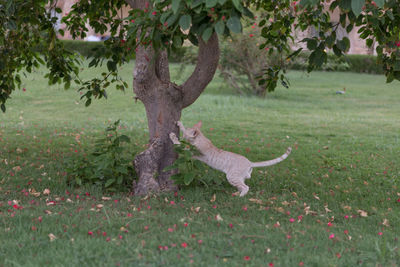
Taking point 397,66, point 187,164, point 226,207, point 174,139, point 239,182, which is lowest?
point 226,207

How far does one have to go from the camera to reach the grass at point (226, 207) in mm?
3451

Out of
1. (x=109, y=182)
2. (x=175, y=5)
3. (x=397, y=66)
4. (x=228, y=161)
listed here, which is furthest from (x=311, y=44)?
(x=109, y=182)

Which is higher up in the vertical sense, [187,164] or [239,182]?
[187,164]

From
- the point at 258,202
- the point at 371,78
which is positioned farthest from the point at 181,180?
the point at 371,78

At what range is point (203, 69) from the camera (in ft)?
17.8

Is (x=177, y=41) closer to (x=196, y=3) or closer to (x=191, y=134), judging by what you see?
(x=196, y=3)

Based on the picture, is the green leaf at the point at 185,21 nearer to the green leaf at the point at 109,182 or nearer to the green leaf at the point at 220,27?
the green leaf at the point at 220,27

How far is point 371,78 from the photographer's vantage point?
23.8m

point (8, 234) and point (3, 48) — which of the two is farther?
point (3, 48)

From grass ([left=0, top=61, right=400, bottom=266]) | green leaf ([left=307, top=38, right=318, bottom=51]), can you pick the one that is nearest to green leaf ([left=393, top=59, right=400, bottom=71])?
green leaf ([left=307, top=38, right=318, bottom=51])

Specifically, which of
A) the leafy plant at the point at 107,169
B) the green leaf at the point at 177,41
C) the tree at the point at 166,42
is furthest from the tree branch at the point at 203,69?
the green leaf at the point at 177,41

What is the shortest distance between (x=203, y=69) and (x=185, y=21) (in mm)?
2344

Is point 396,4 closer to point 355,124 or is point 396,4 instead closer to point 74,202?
point 74,202

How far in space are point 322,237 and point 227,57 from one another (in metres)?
12.6
